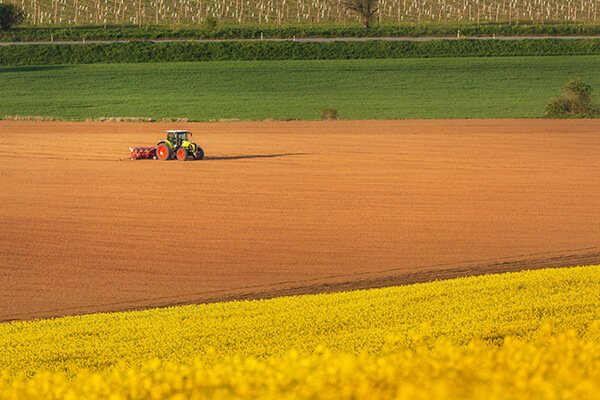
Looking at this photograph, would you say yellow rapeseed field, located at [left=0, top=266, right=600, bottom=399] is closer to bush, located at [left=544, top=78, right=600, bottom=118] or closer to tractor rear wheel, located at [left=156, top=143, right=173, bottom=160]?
tractor rear wheel, located at [left=156, top=143, right=173, bottom=160]

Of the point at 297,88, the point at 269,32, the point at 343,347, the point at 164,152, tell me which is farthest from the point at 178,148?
the point at 269,32

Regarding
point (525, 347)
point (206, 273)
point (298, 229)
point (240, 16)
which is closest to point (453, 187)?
point (298, 229)

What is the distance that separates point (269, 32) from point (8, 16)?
99.1ft

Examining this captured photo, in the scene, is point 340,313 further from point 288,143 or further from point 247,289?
point 288,143

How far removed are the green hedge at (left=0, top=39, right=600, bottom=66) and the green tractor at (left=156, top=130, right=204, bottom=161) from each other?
172ft

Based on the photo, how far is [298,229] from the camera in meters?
20.8

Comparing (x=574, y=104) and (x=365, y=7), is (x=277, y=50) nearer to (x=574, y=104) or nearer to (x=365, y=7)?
(x=365, y=7)

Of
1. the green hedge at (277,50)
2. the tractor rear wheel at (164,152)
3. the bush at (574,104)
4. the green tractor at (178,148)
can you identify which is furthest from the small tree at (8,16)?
the tractor rear wheel at (164,152)

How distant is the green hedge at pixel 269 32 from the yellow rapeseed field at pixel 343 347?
279ft

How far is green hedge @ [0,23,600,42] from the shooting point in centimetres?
9225

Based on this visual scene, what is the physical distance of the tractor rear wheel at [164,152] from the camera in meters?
35.2

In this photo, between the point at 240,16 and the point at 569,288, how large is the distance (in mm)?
107743

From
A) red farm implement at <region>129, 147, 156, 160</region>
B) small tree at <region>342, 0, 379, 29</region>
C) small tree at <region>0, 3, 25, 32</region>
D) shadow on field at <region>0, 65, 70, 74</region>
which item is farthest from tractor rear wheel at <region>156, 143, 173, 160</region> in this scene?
small tree at <region>342, 0, 379, 29</region>

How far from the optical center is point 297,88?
247ft
